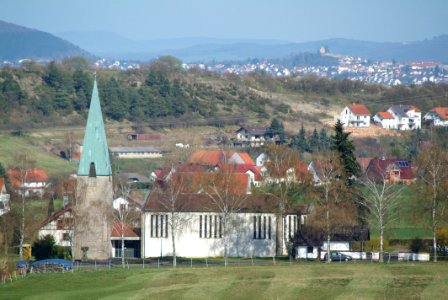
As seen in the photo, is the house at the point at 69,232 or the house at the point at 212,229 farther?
the house at the point at 69,232

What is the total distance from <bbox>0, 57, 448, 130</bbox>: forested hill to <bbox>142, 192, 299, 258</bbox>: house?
70.1 meters

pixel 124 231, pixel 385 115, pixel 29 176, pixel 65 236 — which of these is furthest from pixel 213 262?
pixel 385 115

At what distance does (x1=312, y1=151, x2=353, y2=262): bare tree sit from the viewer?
61.2m

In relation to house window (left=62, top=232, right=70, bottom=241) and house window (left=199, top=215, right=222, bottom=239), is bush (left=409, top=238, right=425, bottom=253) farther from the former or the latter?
house window (left=62, top=232, right=70, bottom=241)

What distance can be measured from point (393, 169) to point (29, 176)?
3253 cm

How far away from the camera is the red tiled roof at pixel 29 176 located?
81.2m

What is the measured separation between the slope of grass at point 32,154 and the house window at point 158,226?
40119 millimetres

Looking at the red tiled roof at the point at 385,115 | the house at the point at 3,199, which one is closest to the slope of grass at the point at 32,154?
the house at the point at 3,199

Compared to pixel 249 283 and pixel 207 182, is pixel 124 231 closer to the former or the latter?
pixel 207 182

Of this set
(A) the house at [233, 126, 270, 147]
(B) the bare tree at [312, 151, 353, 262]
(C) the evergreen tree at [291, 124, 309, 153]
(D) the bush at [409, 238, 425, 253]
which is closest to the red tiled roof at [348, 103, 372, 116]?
(A) the house at [233, 126, 270, 147]

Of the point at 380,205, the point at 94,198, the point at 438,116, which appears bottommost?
the point at 94,198

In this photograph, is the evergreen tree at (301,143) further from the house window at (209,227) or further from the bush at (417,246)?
the bush at (417,246)

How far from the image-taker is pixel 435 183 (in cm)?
5934

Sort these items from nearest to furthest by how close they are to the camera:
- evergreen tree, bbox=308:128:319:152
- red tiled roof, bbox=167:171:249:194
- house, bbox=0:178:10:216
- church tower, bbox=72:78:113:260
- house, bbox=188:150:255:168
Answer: church tower, bbox=72:78:113:260 → red tiled roof, bbox=167:171:249:194 → house, bbox=0:178:10:216 → house, bbox=188:150:255:168 → evergreen tree, bbox=308:128:319:152
